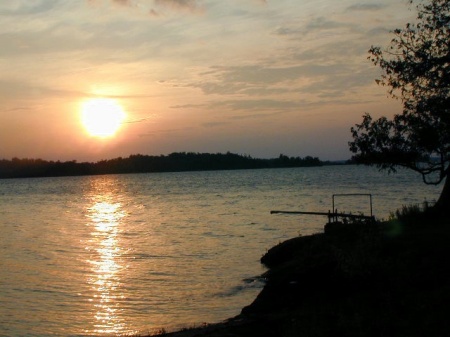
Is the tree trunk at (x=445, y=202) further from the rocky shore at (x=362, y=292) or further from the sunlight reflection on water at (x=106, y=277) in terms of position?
the sunlight reflection on water at (x=106, y=277)

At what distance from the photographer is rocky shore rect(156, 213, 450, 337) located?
40.5 feet

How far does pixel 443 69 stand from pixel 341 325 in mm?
15599

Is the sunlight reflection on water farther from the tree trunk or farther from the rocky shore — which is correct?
the tree trunk

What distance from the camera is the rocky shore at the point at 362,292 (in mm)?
12336

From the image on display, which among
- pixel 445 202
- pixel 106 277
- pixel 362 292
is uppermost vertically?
pixel 445 202

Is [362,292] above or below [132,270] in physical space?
above

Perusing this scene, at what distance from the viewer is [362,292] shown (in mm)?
15594

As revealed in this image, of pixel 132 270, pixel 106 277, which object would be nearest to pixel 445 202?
pixel 132 270

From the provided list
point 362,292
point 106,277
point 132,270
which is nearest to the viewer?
point 362,292

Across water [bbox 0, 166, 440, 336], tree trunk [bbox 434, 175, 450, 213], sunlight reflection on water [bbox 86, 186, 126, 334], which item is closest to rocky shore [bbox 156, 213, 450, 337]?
tree trunk [bbox 434, 175, 450, 213]

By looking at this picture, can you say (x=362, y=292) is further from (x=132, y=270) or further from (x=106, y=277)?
(x=132, y=270)

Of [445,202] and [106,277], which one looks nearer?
[445,202]

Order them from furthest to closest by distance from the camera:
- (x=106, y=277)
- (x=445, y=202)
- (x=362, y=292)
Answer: (x=106, y=277), (x=445, y=202), (x=362, y=292)

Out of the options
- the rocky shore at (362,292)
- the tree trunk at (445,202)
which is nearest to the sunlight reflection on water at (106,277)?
the rocky shore at (362,292)
